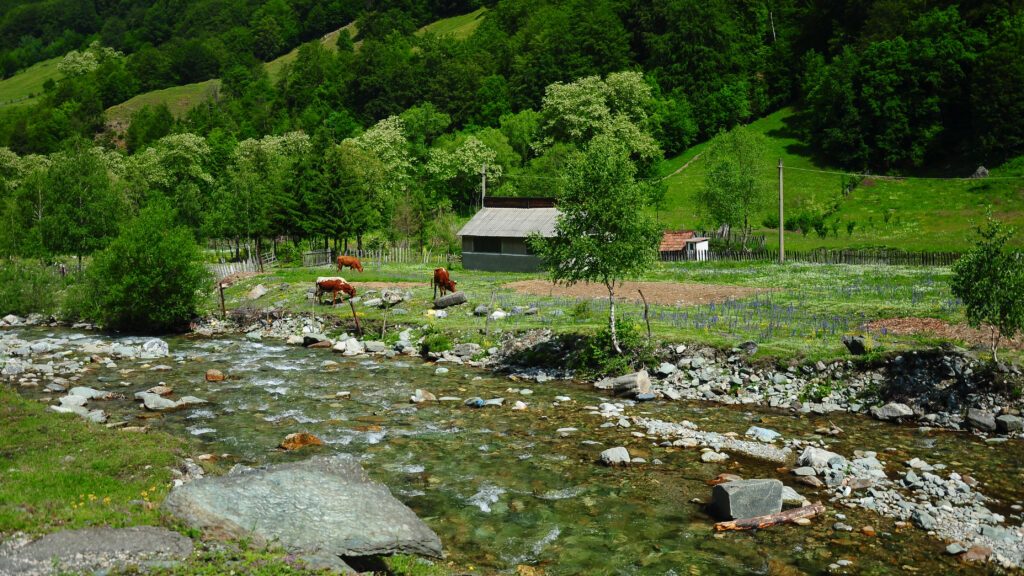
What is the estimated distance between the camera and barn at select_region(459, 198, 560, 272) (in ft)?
193

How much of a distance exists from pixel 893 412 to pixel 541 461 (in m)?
11.8

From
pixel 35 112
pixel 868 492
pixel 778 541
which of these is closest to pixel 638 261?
pixel 868 492

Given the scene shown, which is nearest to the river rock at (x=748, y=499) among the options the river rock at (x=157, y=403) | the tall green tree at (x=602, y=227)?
the tall green tree at (x=602, y=227)

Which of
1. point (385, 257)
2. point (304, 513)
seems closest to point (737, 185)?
point (385, 257)

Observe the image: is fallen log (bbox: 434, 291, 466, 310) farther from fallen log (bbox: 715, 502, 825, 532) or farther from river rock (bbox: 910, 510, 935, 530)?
river rock (bbox: 910, 510, 935, 530)

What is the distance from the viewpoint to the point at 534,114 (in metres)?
112

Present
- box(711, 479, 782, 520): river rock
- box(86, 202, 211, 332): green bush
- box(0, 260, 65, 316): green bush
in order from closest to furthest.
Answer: box(711, 479, 782, 520): river rock
box(86, 202, 211, 332): green bush
box(0, 260, 65, 316): green bush

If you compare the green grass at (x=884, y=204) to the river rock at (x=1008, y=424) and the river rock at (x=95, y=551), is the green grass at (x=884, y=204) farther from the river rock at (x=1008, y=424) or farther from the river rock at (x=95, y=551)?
the river rock at (x=95, y=551)

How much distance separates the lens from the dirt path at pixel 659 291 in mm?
39366

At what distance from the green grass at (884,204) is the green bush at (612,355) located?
39223mm

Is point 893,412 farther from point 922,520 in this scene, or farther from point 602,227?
point 602,227

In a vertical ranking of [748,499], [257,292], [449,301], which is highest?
[257,292]

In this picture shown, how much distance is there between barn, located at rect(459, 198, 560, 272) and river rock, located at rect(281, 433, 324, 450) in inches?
1545

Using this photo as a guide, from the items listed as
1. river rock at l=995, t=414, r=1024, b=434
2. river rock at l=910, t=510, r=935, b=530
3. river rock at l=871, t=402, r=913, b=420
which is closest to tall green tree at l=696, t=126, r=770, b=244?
river rock at l=871, t=402, r=913, b=420
